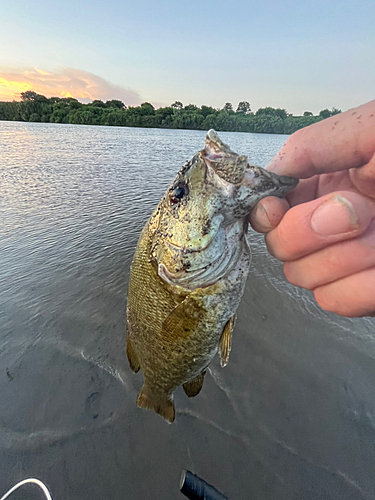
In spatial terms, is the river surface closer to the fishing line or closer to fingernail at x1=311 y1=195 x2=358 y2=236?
the fishing line

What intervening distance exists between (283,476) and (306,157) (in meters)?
3.39

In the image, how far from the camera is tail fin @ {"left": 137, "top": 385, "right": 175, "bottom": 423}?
2.44 meters

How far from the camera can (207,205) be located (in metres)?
1.56

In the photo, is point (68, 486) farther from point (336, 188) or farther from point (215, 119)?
point (215, 119)

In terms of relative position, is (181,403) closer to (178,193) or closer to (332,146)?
(178,193)

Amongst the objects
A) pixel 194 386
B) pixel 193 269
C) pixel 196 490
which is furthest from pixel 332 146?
pixel 196 490

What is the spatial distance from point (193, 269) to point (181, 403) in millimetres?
2667

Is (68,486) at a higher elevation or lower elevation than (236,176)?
lower

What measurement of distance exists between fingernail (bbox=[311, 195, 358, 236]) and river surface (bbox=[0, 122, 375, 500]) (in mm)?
3037

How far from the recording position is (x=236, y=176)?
1.44 metres

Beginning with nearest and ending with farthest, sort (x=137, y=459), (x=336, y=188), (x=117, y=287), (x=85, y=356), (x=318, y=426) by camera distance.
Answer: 1. (x=336, y=188)
2. (x=137, y=459)
3. (x=318, y=426)
4. (x=85, y=356)
5. (x=117, y=287)

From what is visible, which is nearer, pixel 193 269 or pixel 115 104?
pixel 193 269

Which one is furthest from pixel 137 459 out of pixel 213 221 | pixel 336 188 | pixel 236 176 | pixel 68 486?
pixel 336 188

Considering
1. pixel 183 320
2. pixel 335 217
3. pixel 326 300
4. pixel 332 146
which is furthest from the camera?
pixel 183 320
